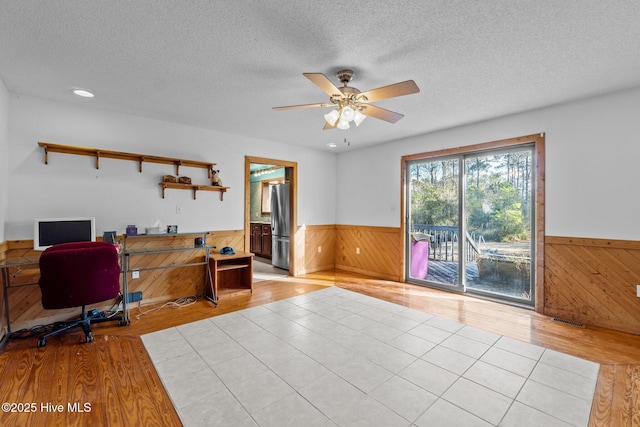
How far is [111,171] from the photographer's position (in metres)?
3.60

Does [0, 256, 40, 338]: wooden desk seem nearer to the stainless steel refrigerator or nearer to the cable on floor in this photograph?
the cable on floor

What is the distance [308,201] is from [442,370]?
13.3 feet

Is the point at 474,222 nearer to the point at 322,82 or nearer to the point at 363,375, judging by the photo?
the point at 363,375

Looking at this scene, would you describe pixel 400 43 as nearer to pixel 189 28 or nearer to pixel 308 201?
pixel 189 28

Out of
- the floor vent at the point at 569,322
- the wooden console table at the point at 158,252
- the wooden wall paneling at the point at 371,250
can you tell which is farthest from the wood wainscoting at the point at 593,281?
the wooden console table at the point at 158,252

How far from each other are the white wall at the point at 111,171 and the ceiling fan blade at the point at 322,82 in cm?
274

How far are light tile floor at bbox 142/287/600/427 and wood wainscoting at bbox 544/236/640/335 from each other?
1.16 metres

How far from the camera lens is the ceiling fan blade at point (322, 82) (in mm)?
2062

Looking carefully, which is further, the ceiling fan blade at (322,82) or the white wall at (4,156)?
the white wall at (4,156)

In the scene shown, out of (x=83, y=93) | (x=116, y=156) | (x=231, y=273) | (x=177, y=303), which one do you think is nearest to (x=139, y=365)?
(x=177, y=303)

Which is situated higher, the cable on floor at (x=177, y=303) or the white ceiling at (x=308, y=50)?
the white ceiling at (x=308, y=50)

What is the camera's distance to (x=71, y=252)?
8.54 ft

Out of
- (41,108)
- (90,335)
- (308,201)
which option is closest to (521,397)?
(90,335)

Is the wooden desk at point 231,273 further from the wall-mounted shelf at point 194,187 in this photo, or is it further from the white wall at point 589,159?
the white wall at point 589,159
